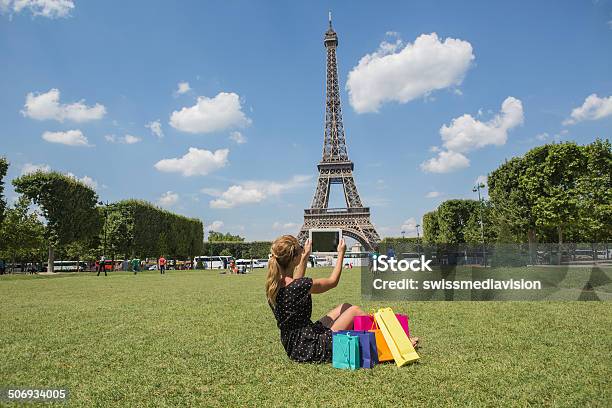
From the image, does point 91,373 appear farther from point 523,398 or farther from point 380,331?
point 523,398

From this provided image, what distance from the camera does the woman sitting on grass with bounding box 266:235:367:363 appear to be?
5.23 m

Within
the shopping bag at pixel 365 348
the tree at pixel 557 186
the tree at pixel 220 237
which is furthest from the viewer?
the tree at pixel 220 237

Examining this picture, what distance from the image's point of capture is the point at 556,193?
3603 cm

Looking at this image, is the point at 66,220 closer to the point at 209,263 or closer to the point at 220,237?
the point at 209,263

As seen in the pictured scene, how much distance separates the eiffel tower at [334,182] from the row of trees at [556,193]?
23494 millimetres

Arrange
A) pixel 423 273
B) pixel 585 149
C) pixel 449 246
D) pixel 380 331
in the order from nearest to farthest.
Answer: pixel 380 331, pixel 423 273, pixel 449 246, pixel 585 149

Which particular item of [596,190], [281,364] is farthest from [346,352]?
[596,190]

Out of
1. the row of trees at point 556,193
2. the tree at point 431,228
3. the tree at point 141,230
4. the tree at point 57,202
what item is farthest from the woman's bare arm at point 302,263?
the tree at point 431,228

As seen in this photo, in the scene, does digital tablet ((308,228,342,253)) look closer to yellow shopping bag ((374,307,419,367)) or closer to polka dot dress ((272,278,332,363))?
yellow shopping bag ((374,307,419,367))

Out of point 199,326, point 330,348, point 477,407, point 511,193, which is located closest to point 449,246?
point 199,326

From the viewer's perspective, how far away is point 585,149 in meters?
35.9

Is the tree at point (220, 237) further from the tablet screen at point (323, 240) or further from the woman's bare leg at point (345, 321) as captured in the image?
the woman's bare leg at point (345, 321)

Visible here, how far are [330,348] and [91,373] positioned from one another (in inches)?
111

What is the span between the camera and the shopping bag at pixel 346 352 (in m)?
5.20
